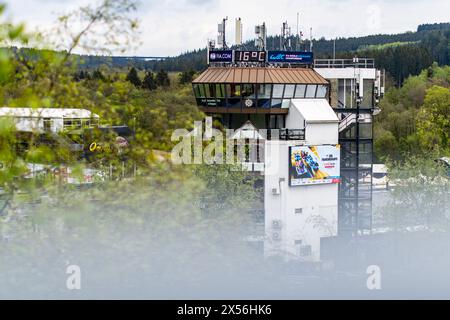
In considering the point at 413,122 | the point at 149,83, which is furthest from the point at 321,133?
the point at 149,83

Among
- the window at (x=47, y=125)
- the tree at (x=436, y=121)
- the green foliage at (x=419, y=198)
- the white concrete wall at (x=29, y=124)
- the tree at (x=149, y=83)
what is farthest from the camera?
the tree at (x=149, y=83)

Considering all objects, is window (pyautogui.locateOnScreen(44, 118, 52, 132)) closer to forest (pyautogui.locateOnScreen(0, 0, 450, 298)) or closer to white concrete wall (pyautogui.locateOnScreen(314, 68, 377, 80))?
forest (pyautogui.locateOnScreen(0, 0, 450, 298))

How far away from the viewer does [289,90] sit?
3653 cm

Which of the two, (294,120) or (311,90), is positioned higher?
(311,90)

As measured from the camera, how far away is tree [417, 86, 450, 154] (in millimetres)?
50094

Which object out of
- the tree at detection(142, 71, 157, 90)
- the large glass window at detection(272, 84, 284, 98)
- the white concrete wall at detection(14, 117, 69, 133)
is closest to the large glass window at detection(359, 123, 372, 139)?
the large glass window at detection(272, 84, 284, 98)

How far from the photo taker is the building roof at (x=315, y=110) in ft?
116

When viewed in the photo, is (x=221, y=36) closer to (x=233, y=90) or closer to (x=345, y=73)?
(x=233, y=90)

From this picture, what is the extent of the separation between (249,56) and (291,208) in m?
7.21

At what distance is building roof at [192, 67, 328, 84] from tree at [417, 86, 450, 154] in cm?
1438

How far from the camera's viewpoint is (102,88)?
6.34 metres

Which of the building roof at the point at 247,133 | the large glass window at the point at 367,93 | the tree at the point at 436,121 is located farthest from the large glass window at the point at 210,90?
the tree at the point at 436,121

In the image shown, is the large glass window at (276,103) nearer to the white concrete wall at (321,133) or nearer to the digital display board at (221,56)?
the white concrete wall at (321,133)

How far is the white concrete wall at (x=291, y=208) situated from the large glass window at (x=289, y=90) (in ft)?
8.05
